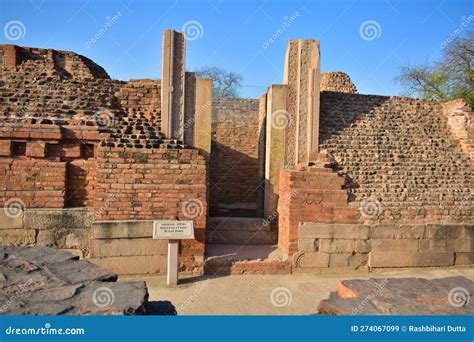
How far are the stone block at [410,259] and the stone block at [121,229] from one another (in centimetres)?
473

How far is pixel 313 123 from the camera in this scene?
28.3 ft

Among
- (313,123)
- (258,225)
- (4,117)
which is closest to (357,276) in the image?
(258,225)

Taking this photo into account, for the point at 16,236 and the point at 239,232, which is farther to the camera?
the point at 239,232

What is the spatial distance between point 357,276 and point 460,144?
16.9 feet

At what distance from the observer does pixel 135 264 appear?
20.7 ft

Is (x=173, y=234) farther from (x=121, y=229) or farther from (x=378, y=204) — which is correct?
(x=378, y=204)

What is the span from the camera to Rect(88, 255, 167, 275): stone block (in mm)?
6199

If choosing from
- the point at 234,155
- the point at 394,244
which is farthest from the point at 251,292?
the point at 234,155

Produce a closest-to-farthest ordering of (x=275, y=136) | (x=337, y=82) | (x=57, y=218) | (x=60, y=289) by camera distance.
→ 1. (x=60, y=289)
2. (x=57, y=218)
3. (x=275, y=136)
4. (x=337, y=82)

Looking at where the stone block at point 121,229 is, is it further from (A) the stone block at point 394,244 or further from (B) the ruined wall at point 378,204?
(A) the stone block at point 394,244

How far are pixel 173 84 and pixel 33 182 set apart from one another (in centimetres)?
363

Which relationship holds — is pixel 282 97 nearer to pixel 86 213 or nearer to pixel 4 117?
pixel 86 213

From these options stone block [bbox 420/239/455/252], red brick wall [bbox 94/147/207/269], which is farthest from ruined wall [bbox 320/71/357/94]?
red brick wall [bbox 94/147/207/269]

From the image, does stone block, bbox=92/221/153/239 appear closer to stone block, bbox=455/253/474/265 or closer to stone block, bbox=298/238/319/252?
stone block, bbox=298/238/319/252
